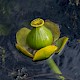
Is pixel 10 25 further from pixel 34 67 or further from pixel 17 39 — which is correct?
pixel 34 67

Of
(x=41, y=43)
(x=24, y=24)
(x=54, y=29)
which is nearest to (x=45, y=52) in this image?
(x=41, y=43)

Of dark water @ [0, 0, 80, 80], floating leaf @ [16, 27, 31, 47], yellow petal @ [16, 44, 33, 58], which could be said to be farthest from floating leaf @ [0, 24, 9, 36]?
yellow petal @ [16, 44, 33, 58]

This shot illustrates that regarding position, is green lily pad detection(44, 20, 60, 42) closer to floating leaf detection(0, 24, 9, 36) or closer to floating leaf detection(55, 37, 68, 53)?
floating leaf detection(55, 37, 68, 53)

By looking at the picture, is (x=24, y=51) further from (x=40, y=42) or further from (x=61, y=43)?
(x=61, y=43)

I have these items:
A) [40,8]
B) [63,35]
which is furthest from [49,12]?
[63,35]

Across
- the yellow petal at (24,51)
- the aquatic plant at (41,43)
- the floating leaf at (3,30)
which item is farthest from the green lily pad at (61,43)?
the floating leaf at (3,30)

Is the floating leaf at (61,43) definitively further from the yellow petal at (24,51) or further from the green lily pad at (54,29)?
the yellow petal at (24,51)
